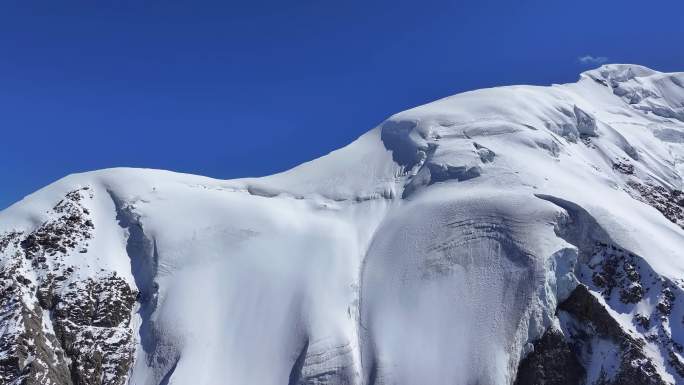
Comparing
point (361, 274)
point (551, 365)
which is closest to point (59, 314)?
point (361, 274)

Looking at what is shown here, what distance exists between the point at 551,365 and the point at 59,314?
2995 cm

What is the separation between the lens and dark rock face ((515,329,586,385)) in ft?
124

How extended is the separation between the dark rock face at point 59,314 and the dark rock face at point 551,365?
23.7 meters

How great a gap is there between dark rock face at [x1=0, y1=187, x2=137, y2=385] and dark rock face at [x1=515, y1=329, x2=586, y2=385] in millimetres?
23742

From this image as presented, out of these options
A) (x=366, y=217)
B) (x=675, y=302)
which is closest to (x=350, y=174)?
(x=366, y=217)

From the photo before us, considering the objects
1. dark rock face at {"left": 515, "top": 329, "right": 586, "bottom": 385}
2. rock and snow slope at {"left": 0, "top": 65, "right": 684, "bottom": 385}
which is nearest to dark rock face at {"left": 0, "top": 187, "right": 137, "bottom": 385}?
rock and snow slope at {"left": 0, "top": 65, "right": 684, "bottom": 385}

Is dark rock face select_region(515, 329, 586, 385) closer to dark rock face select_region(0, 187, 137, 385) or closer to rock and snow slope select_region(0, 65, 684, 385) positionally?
rock and snow slope select_region(0, 65, 684, 385)

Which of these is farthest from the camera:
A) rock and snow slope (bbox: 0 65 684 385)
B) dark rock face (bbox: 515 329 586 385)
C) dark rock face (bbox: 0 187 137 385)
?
rock and snow slope (bbox: 0 65 684 385)

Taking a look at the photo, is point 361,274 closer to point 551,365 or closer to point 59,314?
point 551,365

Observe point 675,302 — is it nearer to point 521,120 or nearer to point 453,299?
point 453,299

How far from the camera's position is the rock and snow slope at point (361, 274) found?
3862 cm

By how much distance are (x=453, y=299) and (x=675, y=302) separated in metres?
13.2

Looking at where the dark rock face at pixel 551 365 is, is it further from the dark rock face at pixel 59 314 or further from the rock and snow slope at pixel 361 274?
the dark rock face at pixel 59 314

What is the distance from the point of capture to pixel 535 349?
38.7 metres
